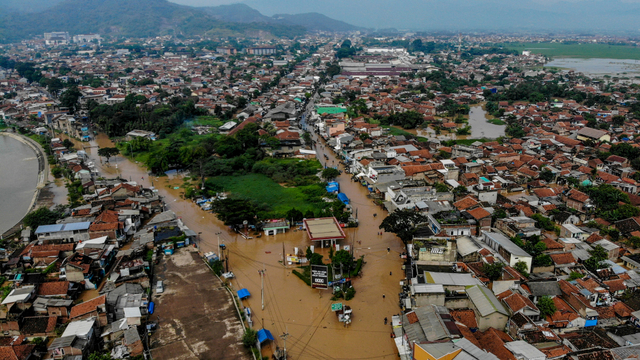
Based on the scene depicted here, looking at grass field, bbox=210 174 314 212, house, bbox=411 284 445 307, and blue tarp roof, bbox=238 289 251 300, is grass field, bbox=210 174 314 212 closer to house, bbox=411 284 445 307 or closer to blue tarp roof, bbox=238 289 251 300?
blue tarp roof, bbox=238 289 251 300

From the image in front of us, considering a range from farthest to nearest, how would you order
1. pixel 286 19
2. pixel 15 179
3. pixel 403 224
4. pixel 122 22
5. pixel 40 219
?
1. pixel 286 19
2. pixel 122 22
3. pixel 15 179
4. pixel 40 219
5. pixel 403 224

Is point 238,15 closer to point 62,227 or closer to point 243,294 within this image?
point 62,227

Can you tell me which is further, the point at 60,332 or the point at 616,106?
the point at 616,106

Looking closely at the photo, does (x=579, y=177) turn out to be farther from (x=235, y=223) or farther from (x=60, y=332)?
(x=60, y=332)

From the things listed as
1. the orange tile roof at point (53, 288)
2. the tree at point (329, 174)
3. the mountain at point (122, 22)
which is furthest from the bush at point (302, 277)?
the mountain at point (122, 22)

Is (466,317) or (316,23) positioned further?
(316,23)

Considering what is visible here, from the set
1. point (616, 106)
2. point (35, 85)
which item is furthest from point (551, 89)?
point (35, 85)

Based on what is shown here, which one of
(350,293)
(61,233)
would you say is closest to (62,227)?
(61,233)
